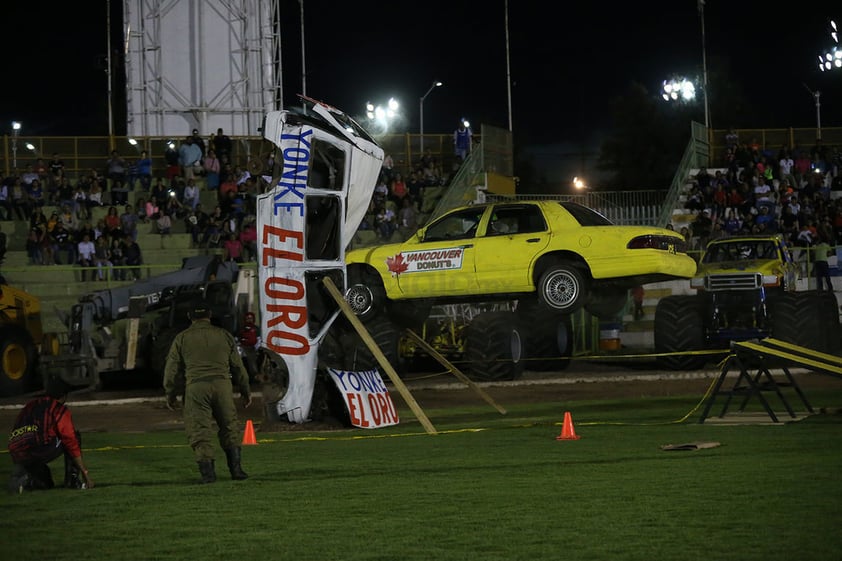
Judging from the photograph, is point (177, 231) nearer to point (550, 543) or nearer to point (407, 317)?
point (407, 317)

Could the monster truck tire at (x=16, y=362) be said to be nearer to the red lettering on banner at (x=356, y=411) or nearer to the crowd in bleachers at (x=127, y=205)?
the crowd in bleachers at (x=127, y=205)

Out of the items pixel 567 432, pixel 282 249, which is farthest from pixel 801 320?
pixel 282 249

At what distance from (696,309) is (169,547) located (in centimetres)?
1689

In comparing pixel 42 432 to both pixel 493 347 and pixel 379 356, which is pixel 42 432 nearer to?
pixel 379 356

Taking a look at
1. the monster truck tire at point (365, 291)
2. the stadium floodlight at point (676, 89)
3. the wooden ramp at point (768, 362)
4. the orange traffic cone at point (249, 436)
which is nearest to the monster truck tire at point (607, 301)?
the monster truck tire at point (365, 291)

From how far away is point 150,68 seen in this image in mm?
41219

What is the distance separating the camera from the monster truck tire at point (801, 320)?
22656mm

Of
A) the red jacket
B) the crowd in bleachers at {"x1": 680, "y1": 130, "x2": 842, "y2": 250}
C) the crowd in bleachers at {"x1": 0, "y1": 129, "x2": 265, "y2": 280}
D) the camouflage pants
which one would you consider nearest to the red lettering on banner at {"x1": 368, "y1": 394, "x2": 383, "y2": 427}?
the camouflage pants

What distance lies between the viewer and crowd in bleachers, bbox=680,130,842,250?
32188mm

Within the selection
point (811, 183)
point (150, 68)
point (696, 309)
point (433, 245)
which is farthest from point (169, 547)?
point (150, 68)

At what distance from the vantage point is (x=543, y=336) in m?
24.9

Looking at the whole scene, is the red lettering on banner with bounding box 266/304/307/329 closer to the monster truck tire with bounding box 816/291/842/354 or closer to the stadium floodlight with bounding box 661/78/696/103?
the monster truck tire with bounding box 816/291/842/354

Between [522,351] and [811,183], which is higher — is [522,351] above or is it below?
below

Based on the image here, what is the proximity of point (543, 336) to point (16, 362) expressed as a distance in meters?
10.3
